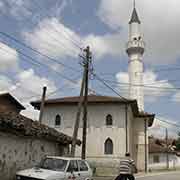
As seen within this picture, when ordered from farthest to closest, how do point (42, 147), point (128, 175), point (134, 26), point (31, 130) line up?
point (134, 26) < point (42, 147) < point (31, 130) < point (128, 175)

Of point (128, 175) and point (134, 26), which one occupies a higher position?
point (134, 26)

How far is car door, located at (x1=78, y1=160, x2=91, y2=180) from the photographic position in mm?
15116

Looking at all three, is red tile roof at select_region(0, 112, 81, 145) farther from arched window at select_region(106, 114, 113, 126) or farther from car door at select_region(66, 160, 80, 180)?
arched window at select_region(106, 114, 113, 126)

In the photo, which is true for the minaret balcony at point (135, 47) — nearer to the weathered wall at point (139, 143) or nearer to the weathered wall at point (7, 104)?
the weathered wall at point (139, 143)

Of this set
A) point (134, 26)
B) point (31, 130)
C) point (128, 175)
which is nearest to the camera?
point (128, 175)

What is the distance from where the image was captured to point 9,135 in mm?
15773

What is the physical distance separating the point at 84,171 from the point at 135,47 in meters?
42.7

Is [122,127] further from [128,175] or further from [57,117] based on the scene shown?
[128,175]

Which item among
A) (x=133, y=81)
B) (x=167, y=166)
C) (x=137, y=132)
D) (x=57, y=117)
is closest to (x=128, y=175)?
→ (x=57, y=117)

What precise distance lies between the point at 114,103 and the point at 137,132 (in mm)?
8960

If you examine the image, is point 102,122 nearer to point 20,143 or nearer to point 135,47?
point 20,143

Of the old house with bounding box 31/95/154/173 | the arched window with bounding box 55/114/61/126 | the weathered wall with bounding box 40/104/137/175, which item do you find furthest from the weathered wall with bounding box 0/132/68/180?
the arched window with bounding box 55/114/61/126

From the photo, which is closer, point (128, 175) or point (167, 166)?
point (128, 175)

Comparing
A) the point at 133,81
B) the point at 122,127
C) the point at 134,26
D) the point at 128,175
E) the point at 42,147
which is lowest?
the point at 128,175
